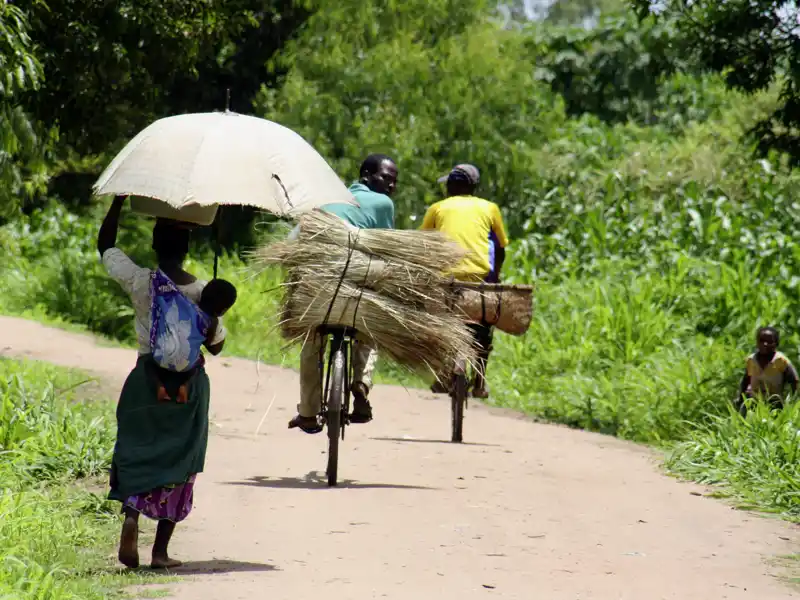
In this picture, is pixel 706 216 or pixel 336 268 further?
pixel 706 216

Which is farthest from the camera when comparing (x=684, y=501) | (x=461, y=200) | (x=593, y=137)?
(x=593, y=137)

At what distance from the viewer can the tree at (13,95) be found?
9.06 m

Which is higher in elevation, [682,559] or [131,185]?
[131,185]

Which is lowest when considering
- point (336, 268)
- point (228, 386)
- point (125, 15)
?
point (228, 386)

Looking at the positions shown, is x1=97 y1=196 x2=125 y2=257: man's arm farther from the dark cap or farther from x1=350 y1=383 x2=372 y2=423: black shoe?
the dark cap

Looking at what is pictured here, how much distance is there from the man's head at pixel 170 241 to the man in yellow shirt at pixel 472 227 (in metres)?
4.25

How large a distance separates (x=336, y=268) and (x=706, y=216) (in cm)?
1235

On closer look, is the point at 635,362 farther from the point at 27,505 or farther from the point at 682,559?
the point at 27,505

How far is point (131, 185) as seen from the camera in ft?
20.4

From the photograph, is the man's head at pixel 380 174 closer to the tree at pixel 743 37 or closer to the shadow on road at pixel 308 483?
the shadow on road at pixel 308 483

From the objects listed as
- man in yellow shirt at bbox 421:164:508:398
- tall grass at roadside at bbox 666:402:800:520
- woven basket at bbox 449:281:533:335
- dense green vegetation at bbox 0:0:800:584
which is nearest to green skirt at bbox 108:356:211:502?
dense green vegetation at bbox 0:0:800:584

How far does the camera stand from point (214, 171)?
20.9 ft

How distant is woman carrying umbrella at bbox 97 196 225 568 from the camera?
6.22 meters

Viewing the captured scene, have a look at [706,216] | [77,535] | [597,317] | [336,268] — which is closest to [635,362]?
[597,317]
